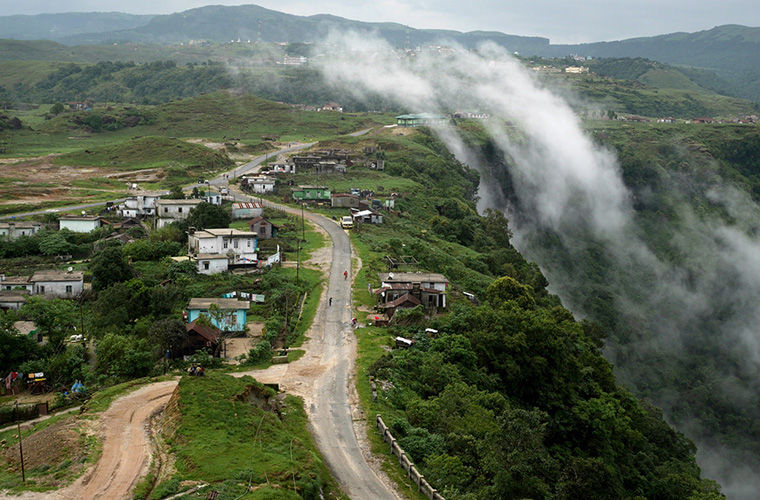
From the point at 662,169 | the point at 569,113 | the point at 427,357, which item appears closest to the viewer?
the point at 427,357

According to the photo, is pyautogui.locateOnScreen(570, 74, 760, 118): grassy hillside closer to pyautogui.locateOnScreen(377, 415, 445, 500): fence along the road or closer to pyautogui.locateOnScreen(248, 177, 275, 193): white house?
pyautogui.locateOnScreen(248, 177, 275, 193): white house

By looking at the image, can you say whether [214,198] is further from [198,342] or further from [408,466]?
[408,466]

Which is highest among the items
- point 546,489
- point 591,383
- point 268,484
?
point 268,484

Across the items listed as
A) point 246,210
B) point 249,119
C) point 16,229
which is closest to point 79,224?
point 16,229

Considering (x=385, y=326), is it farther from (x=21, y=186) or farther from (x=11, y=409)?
(x=21, y=186)

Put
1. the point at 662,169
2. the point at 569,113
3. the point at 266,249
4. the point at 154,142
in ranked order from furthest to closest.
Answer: the point at 569,113 < the point at 662,169 < the point at 154,142 < the point at 266,249

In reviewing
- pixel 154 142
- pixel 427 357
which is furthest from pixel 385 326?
pixel 154 142
